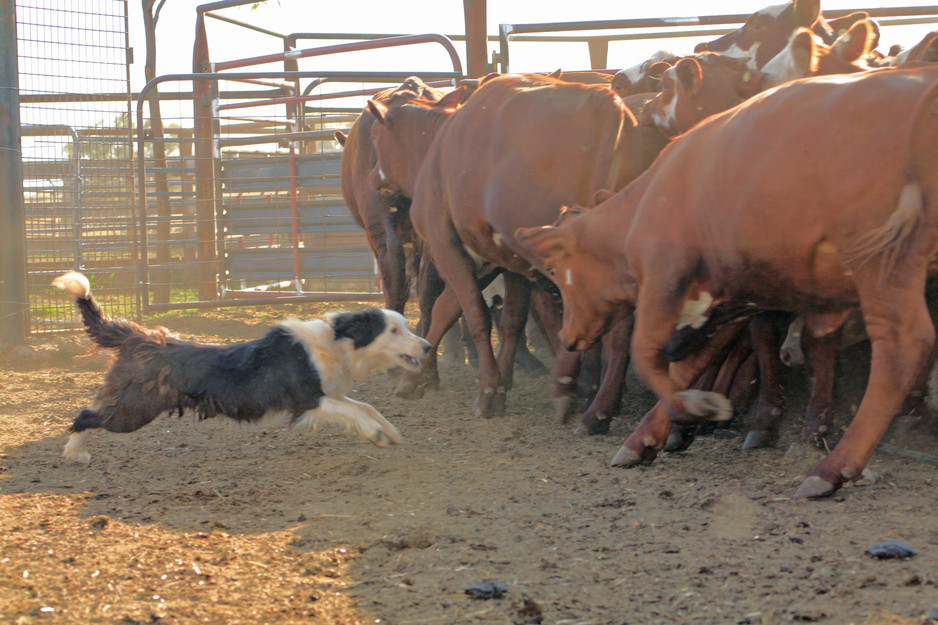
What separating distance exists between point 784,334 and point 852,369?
41 centimetres

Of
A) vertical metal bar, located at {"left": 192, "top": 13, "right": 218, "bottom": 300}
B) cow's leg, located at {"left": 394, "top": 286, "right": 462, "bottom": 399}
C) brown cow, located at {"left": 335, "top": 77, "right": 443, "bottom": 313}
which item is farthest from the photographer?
vertical metal bar, located at {"left": 192, "top": 13, "right": 218, "bottom": 300}

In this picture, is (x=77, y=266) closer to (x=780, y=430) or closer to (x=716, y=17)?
(x=716, y=17)

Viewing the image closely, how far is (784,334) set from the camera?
4828 millimetres

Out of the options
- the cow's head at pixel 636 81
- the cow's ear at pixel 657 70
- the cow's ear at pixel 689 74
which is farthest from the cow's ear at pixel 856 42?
the cow's head at pixel 636 81

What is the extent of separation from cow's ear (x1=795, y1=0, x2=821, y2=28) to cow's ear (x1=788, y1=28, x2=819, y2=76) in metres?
0.58

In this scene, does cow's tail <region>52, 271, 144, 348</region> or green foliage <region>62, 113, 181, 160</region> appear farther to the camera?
green foliage <region>62, 113, 181, 160</region>

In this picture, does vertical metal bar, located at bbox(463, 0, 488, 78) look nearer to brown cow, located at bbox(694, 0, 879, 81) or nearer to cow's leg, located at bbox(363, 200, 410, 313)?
cow's leg, located at bbox(363, 200, 410, 313)

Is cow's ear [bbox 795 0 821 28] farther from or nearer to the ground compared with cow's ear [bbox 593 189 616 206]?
farther from the ground

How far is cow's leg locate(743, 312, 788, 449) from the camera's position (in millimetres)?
4383

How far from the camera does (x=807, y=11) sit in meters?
5.08

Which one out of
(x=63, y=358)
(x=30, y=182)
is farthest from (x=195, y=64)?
(x=63, y=358)

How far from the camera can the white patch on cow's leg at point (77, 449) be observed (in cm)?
475

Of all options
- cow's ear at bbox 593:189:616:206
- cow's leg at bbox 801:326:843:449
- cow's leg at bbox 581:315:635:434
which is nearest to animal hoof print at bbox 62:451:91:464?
cow's leg at bbox 581:315:635:434

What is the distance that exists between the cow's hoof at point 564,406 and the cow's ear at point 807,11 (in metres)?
2.48
